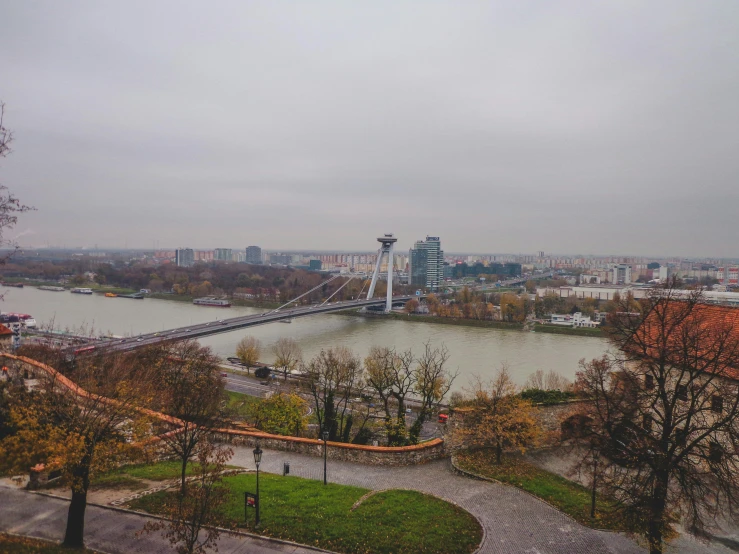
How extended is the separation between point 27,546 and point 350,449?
155 inches

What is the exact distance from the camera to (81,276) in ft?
188

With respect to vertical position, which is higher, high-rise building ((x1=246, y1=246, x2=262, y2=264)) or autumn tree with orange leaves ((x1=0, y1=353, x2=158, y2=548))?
high-rise building ((x1=246, y1=246, x2=262, y2=264))

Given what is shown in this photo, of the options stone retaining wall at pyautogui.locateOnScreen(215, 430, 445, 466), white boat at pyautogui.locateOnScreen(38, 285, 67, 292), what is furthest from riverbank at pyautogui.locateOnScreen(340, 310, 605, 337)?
white boat at pyautogui.locateOnScreen(38, 285, 67, 292)

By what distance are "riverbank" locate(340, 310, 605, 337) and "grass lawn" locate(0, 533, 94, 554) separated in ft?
91.5

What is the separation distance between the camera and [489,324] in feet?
107

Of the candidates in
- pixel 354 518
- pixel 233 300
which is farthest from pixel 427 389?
pixel 233 300

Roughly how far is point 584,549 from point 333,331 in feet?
82.1

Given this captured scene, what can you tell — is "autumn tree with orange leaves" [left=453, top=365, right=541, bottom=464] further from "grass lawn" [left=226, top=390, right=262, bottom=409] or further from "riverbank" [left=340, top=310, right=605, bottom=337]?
"riverbank" [left=340, top=310, right=605, bottom=337]

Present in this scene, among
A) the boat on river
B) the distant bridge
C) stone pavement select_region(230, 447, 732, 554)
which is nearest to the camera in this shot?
stone pavement select_region(230, 447, 732, 554)

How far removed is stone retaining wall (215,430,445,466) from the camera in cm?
662

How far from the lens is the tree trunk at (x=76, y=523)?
161 inches

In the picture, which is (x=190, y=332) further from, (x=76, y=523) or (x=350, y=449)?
(x=76, y=523)

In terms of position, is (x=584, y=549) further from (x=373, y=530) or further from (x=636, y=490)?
(x=373, y=530)

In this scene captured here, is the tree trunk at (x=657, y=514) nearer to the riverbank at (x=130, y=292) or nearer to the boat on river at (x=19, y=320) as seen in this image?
the boat on river at (x=19, y=320)
